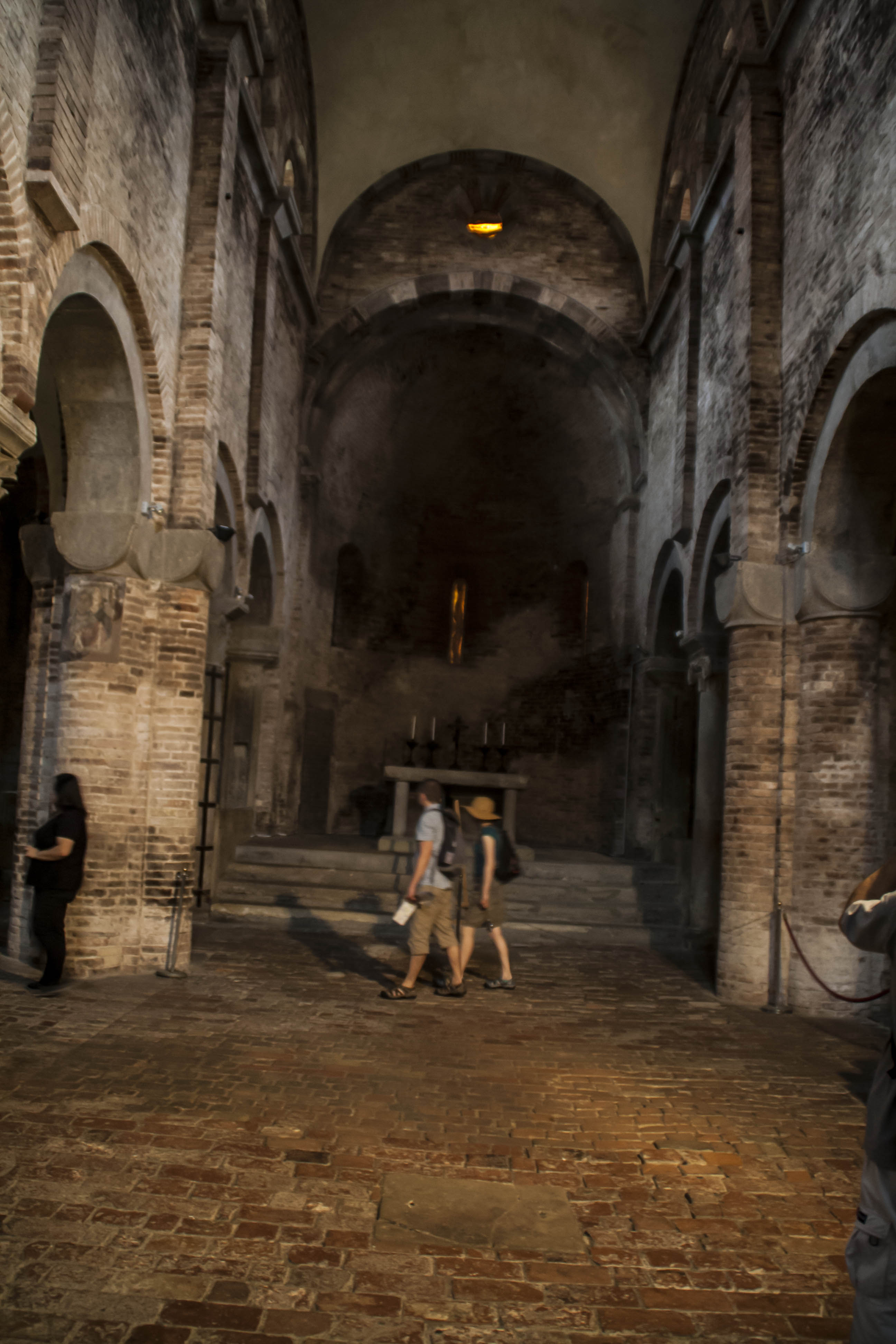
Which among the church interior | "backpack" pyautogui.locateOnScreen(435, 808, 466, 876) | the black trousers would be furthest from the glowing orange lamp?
the black trousers

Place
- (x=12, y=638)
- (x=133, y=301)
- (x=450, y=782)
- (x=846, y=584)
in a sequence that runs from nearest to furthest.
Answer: (x=133, y=301) → (x=846, y=584) → (x=12, y=638) → (x=450, y=782)

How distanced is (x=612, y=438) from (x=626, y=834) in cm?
686

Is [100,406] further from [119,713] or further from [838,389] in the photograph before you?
[838,389]

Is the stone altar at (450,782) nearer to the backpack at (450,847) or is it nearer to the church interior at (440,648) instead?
the church interior at (440,648)

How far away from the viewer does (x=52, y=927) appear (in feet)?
24.1

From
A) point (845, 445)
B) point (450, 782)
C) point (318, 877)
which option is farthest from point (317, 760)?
point (845, 445)

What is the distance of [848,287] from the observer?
791 cm

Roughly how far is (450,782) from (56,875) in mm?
7333

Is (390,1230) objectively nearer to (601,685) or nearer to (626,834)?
(626,834)

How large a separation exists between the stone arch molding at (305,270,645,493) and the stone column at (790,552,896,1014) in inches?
327

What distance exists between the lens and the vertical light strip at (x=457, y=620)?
65.2ft

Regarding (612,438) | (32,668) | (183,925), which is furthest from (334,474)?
(183,925)

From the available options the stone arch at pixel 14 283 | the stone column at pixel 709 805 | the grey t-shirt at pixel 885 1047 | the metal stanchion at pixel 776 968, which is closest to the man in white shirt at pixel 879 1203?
the grey t-shirt at pixel 885 1047

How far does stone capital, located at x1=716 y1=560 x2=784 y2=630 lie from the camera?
8.73 meters
